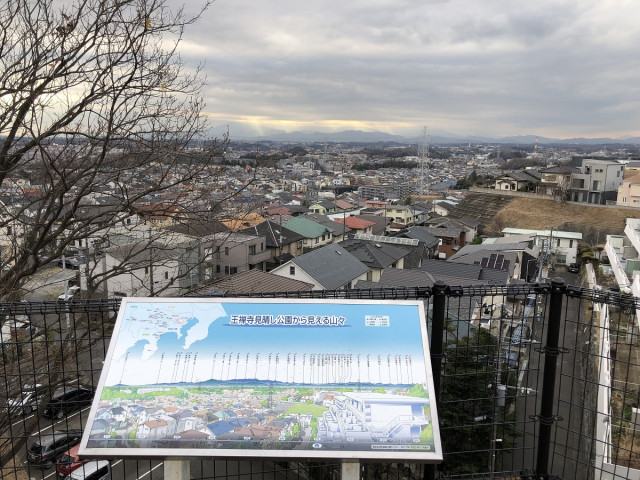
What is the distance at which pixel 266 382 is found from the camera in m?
1.92

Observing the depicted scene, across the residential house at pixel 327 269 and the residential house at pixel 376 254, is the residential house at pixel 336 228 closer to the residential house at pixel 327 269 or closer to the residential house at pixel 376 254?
the residential house at pixel 376 254

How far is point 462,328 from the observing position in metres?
→ 7.26

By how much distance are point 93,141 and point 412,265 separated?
52.1 ft

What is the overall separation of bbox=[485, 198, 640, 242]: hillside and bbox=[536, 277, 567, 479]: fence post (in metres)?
27.6

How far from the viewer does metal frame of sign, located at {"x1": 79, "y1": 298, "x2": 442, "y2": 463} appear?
5.82 ft

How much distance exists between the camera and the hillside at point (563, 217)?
90.9 feet

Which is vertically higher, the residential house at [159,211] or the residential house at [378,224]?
the residential house at [159,211]

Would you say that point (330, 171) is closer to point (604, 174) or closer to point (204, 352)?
point (604, 174)

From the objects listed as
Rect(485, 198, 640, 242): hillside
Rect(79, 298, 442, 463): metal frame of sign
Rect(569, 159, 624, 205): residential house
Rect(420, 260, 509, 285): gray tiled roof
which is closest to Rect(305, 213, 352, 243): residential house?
Rect(485, 198, 640, 242): hillside

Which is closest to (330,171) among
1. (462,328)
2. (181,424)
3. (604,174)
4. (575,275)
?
(604,174)

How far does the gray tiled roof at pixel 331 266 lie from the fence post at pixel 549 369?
11044 millimetres

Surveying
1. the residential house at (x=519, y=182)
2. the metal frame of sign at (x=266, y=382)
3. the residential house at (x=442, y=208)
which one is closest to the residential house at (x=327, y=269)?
the metal frame of sign at (x=266, y=382)

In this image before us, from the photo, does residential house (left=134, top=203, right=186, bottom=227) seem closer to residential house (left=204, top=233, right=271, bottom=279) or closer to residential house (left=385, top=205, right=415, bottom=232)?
residential house (left=204, top=233, right=271, bottom=279)

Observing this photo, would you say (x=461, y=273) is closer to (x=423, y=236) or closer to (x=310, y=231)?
(x=423, y=236)
